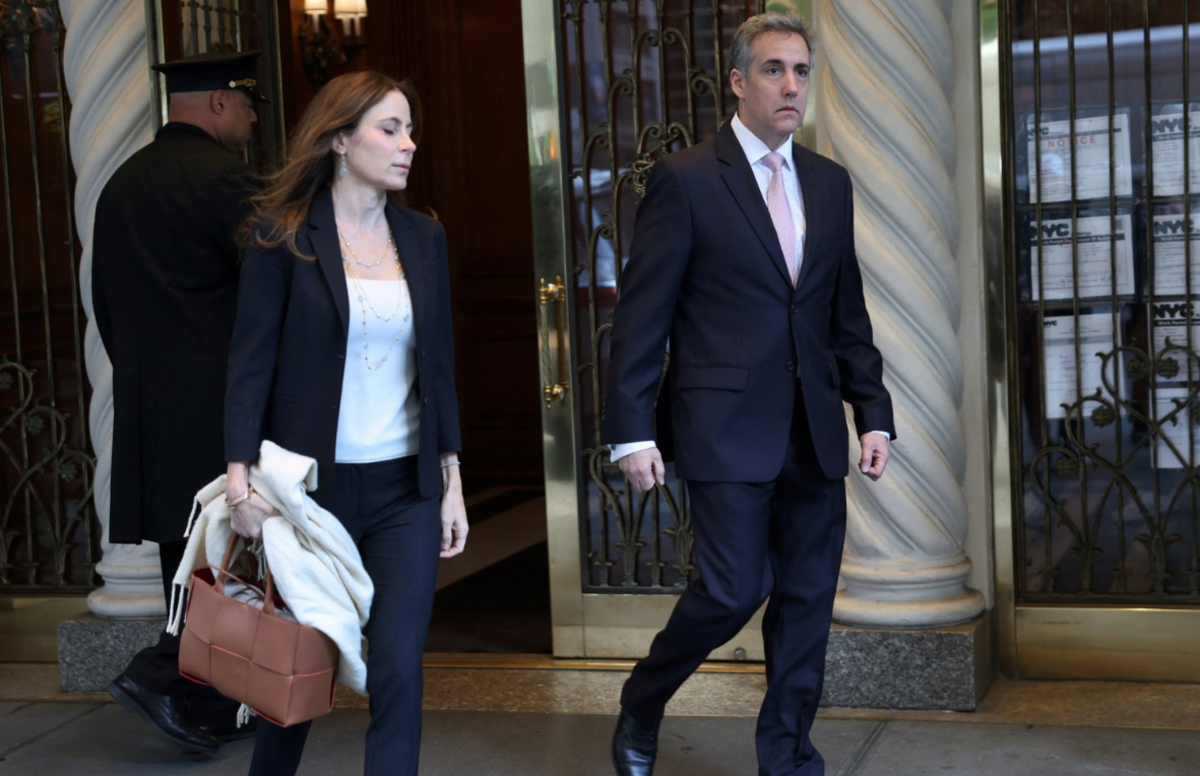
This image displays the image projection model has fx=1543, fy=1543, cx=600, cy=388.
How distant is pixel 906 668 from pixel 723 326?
150 centimetres

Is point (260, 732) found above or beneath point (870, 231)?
beneath

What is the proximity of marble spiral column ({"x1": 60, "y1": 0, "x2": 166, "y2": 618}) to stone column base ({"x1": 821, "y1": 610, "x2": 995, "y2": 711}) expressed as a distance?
2.21 m

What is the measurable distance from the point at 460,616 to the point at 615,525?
1.15 metres

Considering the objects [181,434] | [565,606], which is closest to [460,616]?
[565,606]

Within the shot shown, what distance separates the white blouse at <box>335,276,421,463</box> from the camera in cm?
320

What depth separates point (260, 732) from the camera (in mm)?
3273

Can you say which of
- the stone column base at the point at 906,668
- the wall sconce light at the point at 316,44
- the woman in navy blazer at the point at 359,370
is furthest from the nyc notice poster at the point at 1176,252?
the wall sconce light at the point at 316,44

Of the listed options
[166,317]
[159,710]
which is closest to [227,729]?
[159,710]

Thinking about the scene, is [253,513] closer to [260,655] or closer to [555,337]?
Answer: [260,655]

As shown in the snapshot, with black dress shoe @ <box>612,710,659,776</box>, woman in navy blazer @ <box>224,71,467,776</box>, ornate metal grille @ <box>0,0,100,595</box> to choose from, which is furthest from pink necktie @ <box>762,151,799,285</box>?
ornate metal grille @ <box>0,0,100,595</box>

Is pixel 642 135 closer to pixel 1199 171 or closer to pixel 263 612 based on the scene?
pixel 1199 171

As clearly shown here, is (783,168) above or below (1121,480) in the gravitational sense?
above

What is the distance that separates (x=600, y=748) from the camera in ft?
14.3

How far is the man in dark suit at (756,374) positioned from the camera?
3527 millimetres
